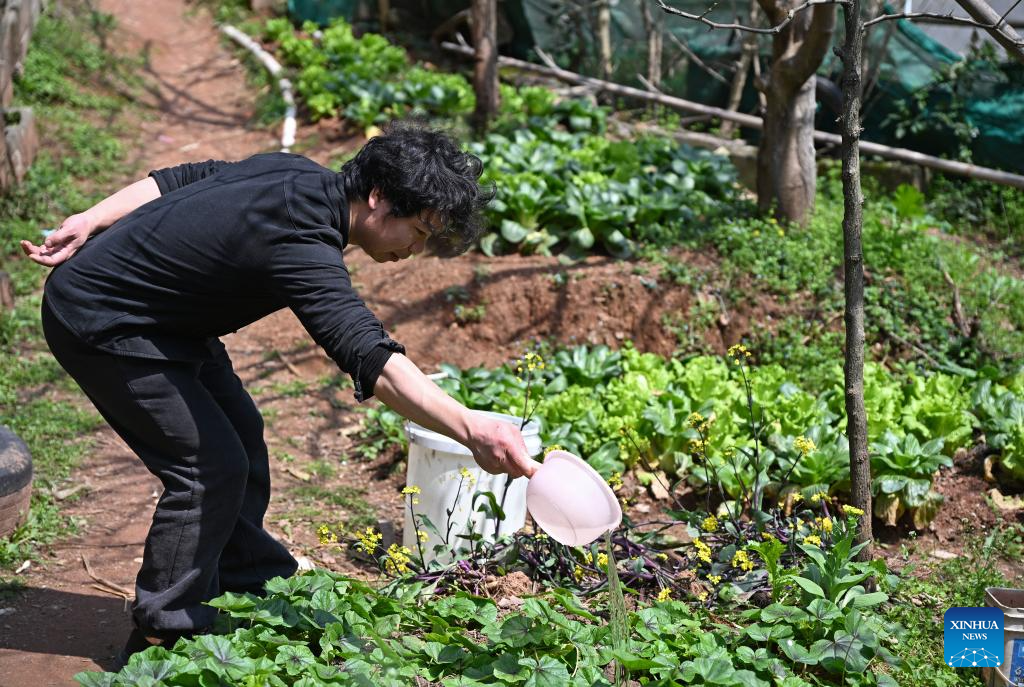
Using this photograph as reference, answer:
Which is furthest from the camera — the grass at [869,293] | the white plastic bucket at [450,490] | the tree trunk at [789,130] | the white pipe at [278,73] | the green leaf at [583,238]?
the white pipe at [278,73]

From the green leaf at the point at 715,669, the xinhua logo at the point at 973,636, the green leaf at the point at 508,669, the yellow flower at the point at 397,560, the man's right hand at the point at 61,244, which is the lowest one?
the yellow flower at the point at 397,560

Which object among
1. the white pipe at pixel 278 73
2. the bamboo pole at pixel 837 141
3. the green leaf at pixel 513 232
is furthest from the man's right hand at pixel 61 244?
the white pipe at pixel 278 73

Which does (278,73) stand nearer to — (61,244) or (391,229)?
(61,244)

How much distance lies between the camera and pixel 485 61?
834 cm

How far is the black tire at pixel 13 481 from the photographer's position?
3.70 m

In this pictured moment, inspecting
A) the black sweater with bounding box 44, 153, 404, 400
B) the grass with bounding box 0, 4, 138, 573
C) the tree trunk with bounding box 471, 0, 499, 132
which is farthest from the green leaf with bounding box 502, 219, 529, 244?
the black sweater with bounding box 44, 153, 404, 400

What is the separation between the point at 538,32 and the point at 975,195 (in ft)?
15.9

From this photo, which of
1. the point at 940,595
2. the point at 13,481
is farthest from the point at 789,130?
the point at 13,481

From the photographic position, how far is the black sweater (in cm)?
254

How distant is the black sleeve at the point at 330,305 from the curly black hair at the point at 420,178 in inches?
8.6

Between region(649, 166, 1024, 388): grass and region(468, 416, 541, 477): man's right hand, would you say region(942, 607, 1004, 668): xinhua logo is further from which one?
region(649, 166, 1024, 388): grass

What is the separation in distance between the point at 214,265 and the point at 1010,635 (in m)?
2.35

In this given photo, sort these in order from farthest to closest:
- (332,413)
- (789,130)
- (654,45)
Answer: (654,45) < (789,130) < (332,413)

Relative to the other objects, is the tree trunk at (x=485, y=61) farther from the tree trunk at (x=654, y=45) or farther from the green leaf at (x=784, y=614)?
the green leaf at (x=784, y=614)
